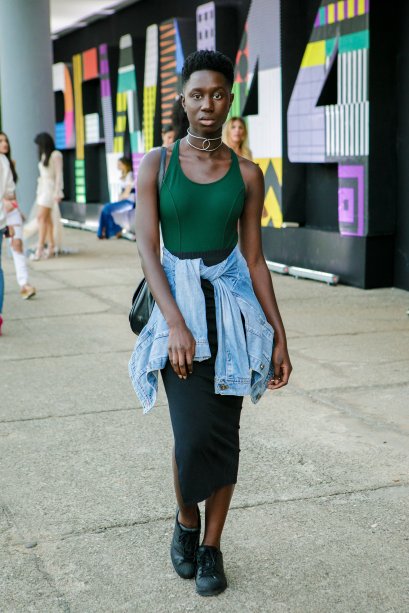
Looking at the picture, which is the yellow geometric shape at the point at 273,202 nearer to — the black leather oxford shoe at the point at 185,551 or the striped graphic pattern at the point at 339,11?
the striped graphic pattern at the point at 339,11

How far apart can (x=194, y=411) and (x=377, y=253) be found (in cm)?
748

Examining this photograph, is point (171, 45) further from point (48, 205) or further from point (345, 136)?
point (345, 136)

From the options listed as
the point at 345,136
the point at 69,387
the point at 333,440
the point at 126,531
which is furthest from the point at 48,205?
the point at 126,531

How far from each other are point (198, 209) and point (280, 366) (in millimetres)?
664

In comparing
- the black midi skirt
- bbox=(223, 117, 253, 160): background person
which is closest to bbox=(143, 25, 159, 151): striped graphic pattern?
bbox=(223, 117, 253, 160): background person

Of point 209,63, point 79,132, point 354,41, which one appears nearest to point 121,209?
point 79,132

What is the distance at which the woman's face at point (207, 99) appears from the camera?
329cm

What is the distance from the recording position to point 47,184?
1427 cm

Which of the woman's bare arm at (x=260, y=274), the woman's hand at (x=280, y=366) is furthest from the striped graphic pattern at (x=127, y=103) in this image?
the woman's hand at (x=280, y=366)

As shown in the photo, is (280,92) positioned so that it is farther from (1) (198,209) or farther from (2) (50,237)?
→ (1) (198,209)

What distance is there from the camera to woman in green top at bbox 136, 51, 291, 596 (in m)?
3.30

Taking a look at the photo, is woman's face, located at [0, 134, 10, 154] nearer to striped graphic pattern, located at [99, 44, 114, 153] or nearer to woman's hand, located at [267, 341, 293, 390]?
woman's hand, located at [267, 341, 293, 390]

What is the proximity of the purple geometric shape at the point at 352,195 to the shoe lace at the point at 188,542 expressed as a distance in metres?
7.29

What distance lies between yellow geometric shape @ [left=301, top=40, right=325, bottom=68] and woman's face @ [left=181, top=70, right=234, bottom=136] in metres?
8.15
